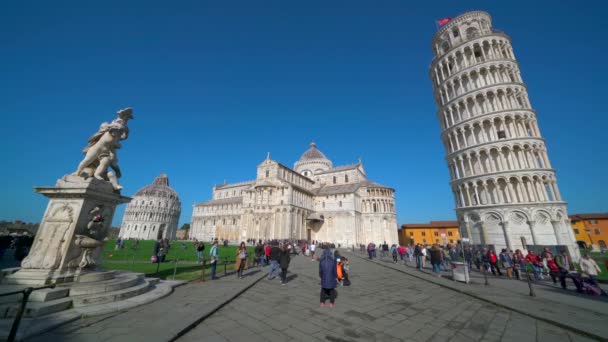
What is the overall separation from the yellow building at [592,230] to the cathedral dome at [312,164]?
48259 mm

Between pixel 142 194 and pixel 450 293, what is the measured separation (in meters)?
87.5

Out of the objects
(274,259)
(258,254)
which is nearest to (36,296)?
(274,259)

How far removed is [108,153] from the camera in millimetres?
6598

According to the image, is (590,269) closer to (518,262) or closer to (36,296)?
(518,262)

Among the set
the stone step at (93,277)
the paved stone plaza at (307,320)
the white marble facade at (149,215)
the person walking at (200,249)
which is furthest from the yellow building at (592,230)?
the white marble facade at (149,215)

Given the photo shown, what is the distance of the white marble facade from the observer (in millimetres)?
69938

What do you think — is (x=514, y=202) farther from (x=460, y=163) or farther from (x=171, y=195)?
(x=171, y=195)

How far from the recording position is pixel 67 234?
535cm

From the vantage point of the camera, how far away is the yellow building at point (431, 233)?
49.2m

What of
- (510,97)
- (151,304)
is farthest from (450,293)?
(510,97)

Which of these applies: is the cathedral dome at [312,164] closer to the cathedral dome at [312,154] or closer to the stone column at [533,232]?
the cathedral dome at [312,154]

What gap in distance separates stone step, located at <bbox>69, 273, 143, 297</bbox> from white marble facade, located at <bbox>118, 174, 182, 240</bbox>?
75.9 m

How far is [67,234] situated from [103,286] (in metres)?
1.56

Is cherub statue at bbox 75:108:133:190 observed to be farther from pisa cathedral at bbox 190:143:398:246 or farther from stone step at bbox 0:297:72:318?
pisa cathedral at bbox 190:143:398:246
